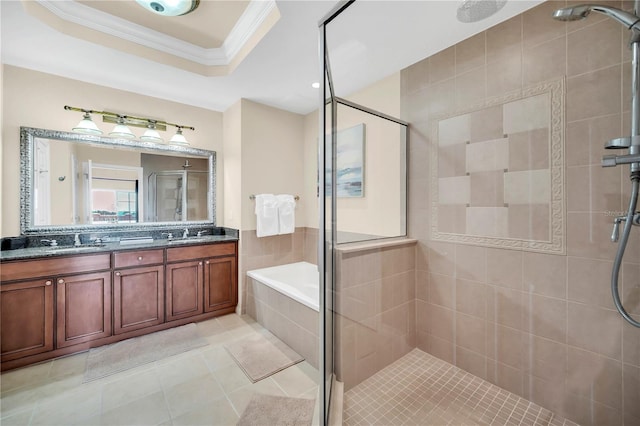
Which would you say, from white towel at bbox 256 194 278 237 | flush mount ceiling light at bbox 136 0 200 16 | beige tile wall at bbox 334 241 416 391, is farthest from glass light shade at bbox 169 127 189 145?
beige tile wall at bbox 334 241 416 391

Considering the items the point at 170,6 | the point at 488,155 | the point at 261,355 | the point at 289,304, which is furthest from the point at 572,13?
the point at 261,355

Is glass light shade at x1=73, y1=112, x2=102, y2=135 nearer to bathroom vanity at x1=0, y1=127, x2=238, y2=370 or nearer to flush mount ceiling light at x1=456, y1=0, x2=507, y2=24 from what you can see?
bathroom vanity at x1=0, y1=127, x2=238, y2=370

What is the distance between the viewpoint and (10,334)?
1.96 meters

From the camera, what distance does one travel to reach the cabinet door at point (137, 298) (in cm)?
239

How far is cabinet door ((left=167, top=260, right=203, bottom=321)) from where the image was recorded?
266 centimetres

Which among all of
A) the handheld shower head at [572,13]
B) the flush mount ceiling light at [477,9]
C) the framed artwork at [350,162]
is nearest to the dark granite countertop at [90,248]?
the framed artwork at [350,162]

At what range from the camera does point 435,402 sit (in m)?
1.55

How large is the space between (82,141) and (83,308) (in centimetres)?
155

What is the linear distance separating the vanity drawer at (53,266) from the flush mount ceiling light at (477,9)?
322 cm

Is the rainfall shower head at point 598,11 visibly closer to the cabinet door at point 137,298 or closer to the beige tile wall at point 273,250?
the beige tile wall at point 273,250

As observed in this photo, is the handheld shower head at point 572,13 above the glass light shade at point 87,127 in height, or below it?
above

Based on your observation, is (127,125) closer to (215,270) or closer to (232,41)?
(232,41)

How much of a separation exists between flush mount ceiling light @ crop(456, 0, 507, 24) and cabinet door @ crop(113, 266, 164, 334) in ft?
10.3

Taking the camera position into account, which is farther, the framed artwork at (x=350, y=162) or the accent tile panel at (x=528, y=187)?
the framed artwork at (x=350, y=162)
